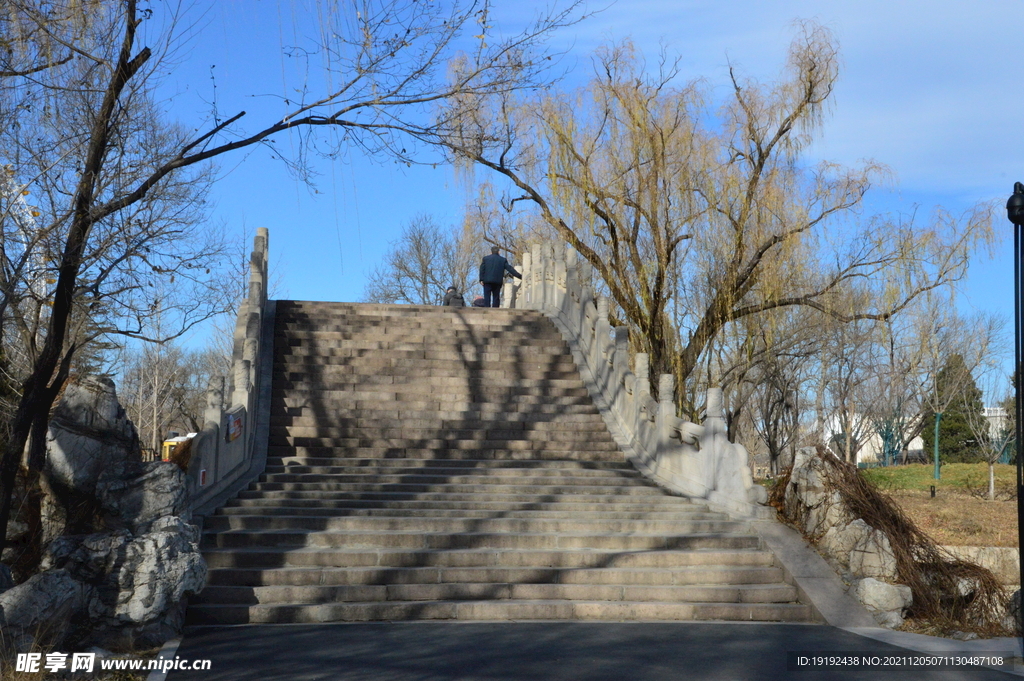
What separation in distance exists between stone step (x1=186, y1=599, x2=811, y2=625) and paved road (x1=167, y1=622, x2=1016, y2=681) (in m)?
0.23

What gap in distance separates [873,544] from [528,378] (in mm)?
8010

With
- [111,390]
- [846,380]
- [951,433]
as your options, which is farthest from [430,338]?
[951,433]

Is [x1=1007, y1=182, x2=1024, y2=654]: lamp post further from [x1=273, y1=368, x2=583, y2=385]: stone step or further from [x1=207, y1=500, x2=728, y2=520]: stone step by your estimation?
[x1=273, y1=368, x2=583, y2=385]: stone step

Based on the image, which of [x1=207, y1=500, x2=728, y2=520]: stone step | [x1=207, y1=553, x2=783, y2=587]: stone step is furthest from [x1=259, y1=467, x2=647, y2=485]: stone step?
[x1=207, y1=553, x2=783, y2=587]: stone step

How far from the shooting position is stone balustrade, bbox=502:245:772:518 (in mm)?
11656

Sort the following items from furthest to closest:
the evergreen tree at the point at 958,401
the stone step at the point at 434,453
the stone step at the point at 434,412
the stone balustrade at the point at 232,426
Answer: the evergreen tree at the point at 958,401, the stone step at the point at 434,412, the stone step at the point at 434,453, the stone balustrade at the point at 232,426

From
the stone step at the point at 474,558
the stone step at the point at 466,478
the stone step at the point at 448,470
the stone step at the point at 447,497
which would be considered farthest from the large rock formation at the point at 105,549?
the stone step at the point at 448,470

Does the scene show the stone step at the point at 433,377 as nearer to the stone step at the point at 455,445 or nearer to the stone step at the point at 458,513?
the stone step at the point at 455,445

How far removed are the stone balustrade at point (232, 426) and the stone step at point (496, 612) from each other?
2116 millimetres

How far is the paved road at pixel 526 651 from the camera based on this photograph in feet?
22.5

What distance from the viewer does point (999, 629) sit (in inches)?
344

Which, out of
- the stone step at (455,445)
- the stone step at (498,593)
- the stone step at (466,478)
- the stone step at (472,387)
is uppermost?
the stone step at (472,387)

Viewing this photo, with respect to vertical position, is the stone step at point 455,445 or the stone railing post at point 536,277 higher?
the stone railing post at point 536,277

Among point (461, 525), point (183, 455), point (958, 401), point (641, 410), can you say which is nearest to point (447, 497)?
point (461, 525)
